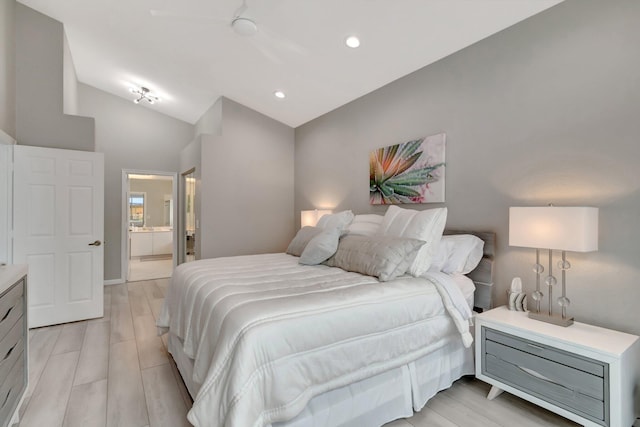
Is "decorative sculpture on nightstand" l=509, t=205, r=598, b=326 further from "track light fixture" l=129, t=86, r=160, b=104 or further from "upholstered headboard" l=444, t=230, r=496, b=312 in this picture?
"track light fixture" l=129, t=86, r=160, b=104

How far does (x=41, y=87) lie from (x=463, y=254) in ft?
16.0

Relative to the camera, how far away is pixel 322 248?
2.72m

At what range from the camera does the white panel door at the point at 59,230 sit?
3355 mm

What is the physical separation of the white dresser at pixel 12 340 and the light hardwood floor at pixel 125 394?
322mm

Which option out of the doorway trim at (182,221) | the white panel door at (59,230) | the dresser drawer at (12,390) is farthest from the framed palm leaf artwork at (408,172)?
the doorway trim at (182,221)

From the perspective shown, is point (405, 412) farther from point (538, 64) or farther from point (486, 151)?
point (538, 64)

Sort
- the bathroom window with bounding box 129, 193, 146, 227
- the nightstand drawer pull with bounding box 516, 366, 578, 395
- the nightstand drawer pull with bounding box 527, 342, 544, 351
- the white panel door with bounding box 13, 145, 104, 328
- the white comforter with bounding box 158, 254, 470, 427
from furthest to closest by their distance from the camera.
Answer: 1. the bathroom window with bounding box 129, 193, 146, 227
2. the white panel door with bounding box 13, 145, 104, 328
3. the nightstand drawer pull with bounding box 527, 342, 544, 351
4. the nightstand drawer pull with bounding box 516, 366, 578, 395
5. the white comforter with bounding box 158, 254, 470, 427

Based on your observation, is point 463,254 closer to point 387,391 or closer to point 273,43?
point 387,391

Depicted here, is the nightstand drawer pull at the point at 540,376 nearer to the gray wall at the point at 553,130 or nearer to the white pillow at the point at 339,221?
the gray wall at the point at 553,130

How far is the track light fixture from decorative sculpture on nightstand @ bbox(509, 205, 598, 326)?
561cm

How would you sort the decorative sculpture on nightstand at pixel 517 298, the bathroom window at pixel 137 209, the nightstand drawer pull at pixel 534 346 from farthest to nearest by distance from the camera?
the bathroom window at pixel 137 209 → the decorative sculpture on nightstand at pixel 517 298 → the nightstand drawer pull at pixel 534 346

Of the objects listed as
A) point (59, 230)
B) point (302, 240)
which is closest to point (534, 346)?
point (302, 240)

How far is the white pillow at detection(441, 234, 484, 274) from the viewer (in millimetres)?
2494

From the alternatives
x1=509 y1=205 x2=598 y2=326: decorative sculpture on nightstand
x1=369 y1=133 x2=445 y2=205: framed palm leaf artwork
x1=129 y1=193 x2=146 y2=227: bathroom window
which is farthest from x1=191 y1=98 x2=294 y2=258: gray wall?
x1=129 y1=193 x2=146 y2=227: bathroom window
